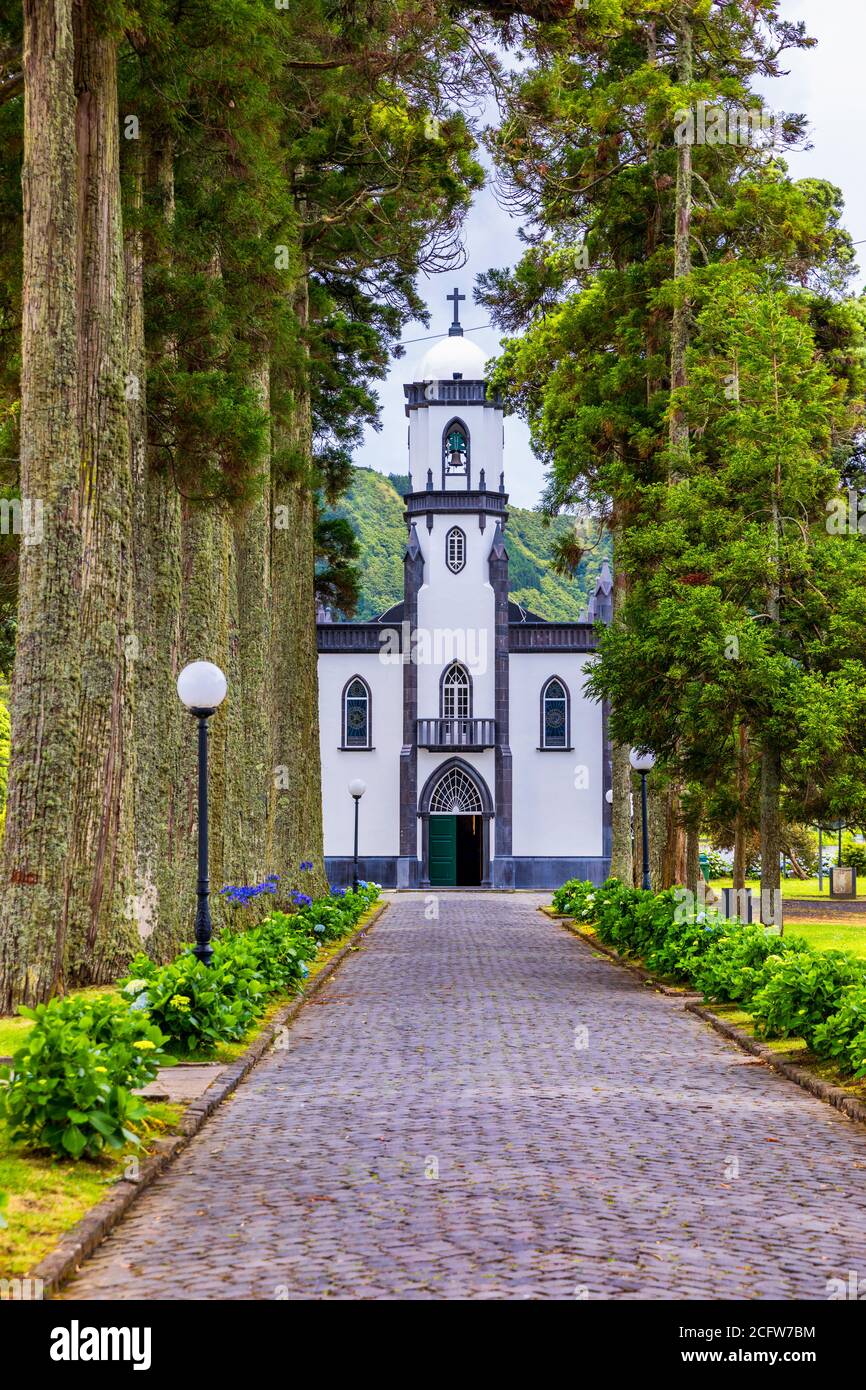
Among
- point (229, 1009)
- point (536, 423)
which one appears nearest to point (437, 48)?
point (536, 423)

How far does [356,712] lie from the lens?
4900 cm

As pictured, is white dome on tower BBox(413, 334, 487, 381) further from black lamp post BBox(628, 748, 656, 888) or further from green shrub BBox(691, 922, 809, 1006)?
green shrub BBox(691, 922, 809, 1006)

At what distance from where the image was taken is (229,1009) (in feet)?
38.1

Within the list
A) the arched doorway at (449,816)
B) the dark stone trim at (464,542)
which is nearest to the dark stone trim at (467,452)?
the dark stone trim at (464,542)

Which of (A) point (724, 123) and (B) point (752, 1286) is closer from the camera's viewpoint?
(B) point (752, 1286)

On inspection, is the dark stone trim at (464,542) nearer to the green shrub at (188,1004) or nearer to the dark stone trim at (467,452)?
the dark stone trim at (467,452)

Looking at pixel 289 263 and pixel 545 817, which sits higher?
pixel 289 263

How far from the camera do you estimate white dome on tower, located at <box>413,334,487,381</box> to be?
1991 inches

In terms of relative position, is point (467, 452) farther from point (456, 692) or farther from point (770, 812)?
point (770, 812)

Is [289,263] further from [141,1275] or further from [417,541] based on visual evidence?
[417,541]

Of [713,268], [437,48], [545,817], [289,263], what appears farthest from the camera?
[545,817]

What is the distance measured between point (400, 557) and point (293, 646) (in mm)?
72031

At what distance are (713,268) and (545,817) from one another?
95.6ft

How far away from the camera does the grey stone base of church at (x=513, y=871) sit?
48062mm
